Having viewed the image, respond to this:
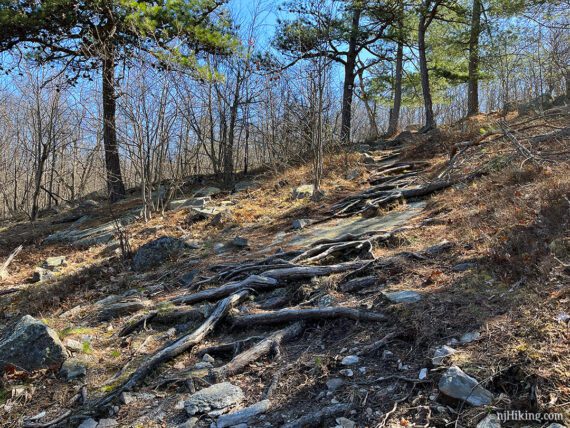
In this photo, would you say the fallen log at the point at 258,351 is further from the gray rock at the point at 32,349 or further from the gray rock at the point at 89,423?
the gray rock at the point at 32,349

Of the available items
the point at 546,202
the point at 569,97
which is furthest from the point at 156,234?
the point at 569,97

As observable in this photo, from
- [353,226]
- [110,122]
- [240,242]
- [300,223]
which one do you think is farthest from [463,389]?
[110,122]

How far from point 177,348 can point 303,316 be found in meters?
1.18

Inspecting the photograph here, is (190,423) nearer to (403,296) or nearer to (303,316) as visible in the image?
(303,316)

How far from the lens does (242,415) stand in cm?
292

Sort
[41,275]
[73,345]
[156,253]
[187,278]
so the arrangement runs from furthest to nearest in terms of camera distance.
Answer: [41,275], [156,253], [187,278], [73,345]

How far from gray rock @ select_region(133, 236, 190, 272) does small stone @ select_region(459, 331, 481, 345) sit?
5378mm

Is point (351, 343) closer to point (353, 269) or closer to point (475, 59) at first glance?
point (353, 269)

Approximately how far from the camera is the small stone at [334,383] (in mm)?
2994

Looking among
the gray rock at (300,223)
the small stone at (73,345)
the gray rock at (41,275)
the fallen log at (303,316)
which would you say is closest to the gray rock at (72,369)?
the small stone at (73,345)

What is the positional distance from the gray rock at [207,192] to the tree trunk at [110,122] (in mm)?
2167

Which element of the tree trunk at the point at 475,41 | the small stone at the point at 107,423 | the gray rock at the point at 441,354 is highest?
the tree trunk at the point at 475,41

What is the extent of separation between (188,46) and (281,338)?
10537 mm

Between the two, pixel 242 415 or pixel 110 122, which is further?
pixel 110 122
